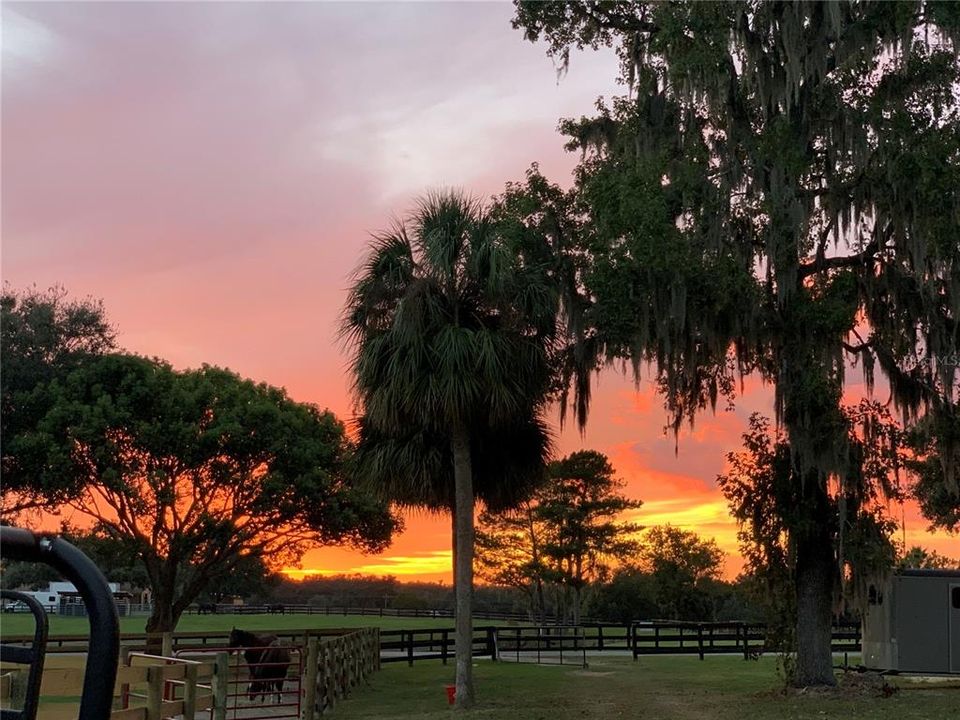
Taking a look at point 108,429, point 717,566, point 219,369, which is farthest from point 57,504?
point 717,566

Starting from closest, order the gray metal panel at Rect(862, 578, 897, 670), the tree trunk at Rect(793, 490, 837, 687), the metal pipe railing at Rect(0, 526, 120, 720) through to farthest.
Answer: the metal pipe railing at Rect(0, 526, 120, 720) → the tree trunk at Rect(793, 490, 837, 687) → the gray metal panel at Rect(862, 578, 897, 670)

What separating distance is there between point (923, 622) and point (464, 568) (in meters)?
10.7

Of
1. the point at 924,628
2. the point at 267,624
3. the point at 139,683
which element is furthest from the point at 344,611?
the point at 139,683

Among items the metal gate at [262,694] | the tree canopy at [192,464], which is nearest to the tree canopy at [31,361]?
the tree canopy at [192,464]

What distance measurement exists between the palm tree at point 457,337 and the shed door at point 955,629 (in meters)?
10.3

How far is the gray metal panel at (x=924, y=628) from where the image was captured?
22.8 metres

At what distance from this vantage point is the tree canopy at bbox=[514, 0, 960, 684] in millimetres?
18156

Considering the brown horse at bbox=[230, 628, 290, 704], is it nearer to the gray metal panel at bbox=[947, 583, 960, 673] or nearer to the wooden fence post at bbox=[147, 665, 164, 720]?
the wooden fence post at bbox=[147, 665, 164, 720]

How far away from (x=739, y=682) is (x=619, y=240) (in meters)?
10.8

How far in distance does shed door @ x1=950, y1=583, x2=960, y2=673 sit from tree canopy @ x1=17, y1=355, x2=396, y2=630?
1633 centimetres

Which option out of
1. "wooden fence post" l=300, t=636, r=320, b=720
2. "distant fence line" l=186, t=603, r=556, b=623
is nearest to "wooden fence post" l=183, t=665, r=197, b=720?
"wooden fence post" l=300, t=636, r=320, b=720

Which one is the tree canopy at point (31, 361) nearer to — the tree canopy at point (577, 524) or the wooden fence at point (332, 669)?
the wooden fence at point (332, 669)

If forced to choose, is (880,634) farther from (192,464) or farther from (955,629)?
(192,464)

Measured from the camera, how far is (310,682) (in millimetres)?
16500
